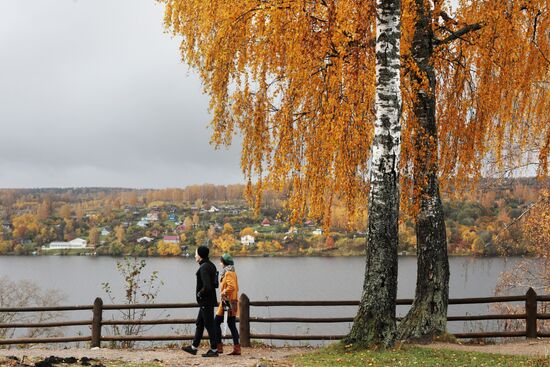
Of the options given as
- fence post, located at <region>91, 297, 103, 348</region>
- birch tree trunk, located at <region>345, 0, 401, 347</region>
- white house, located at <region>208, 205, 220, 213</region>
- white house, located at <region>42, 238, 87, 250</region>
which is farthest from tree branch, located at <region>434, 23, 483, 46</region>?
white house, located at <region>208, 205, 220, 213</region>

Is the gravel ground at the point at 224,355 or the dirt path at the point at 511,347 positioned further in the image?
the dirt path at the point at 511,347

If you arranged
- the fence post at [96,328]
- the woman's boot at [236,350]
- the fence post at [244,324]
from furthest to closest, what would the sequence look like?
the fence post at [96,328] → the fence post at [244,324] → the woman's boot at [236,350]

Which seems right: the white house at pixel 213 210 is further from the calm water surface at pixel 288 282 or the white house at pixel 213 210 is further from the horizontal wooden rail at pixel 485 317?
the horizontal wooden rail at pixel 485 317

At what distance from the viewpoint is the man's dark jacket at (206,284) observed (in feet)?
34.4

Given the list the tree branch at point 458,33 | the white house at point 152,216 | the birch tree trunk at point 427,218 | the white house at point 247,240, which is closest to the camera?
the birch tree trunk at point 427,218

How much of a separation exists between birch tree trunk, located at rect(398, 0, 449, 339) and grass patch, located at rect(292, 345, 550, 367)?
4.57 feet

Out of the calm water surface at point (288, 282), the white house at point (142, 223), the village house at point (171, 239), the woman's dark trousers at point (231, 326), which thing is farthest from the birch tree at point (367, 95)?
the white house at point (142, 223)

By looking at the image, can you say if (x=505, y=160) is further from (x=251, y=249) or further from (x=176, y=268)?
(x=251, y=249)

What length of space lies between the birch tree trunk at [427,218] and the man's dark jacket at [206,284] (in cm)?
359

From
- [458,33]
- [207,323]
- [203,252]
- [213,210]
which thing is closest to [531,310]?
[458,33]

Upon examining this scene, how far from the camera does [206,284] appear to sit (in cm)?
1049

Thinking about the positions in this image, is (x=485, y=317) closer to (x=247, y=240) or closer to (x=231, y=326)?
(x=231, y=326)

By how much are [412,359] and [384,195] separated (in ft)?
8.34

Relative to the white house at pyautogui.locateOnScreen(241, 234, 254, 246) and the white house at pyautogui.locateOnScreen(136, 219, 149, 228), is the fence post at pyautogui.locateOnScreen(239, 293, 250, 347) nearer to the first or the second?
the white house at pyautogui.locateOnScreen(241, 234, 254, 246)
